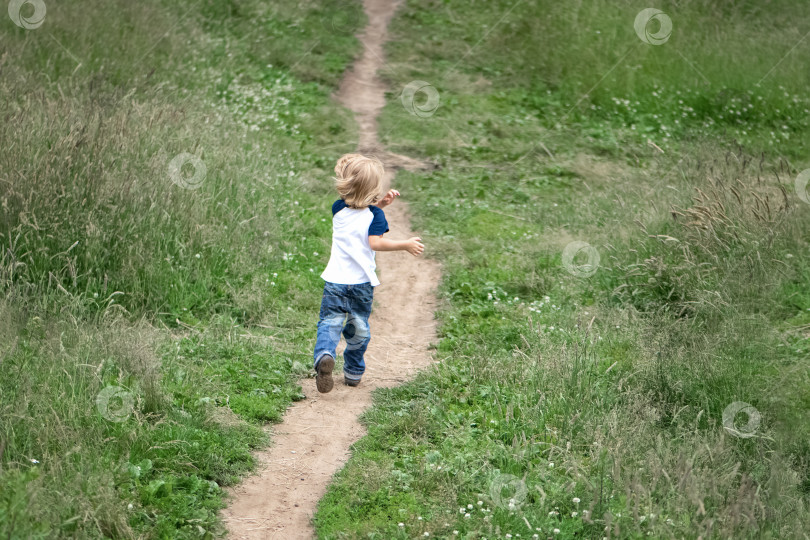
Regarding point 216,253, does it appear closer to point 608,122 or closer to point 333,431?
point 333,431

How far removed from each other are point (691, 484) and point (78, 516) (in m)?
3.18

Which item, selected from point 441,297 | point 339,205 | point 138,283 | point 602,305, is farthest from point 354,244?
point 602,305

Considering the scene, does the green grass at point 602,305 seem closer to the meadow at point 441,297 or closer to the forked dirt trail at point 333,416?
the meadow at point 441,297

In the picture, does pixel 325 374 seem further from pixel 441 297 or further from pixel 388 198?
pixel 441 297

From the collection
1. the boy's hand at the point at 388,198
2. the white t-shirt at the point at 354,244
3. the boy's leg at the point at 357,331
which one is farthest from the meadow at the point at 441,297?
the boy's hand at the point at 388,198

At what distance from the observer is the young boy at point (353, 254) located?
546 cm

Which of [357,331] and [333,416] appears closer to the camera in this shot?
[333,416]

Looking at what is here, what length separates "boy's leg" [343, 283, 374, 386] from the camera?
5.70 meters

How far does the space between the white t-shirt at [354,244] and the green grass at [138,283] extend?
92 cm

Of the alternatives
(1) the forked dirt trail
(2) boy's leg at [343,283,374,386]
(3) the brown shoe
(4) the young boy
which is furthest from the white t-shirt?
(1) the forked dirt trail

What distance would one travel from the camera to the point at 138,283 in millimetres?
6453

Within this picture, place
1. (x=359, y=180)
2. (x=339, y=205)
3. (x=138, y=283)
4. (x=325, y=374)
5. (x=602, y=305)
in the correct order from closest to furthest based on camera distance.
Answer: (x=359, y=180)
(x=325, y=374)
(x=339, y=205)
(x=138, y=283)
(x=602, y=305)

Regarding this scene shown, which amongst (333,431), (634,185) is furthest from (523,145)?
(333,431)

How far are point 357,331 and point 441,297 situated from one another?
81.1 inches
